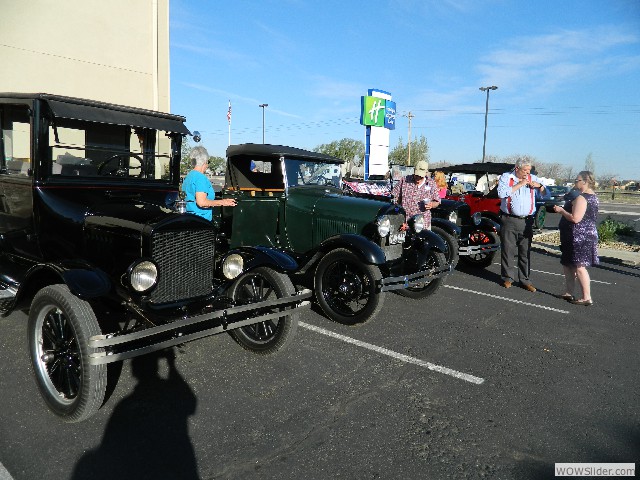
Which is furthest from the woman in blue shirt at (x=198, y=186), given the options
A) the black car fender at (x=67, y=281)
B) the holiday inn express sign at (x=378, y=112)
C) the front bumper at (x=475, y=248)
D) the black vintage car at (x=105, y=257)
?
the holiday inn express sign at (x=378, y=112)

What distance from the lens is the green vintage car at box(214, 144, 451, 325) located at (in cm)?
454

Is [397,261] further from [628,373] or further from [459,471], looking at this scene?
[459,471]

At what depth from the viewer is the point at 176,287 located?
10.3ft

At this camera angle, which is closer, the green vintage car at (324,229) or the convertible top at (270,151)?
the green vintage car at (324,229)

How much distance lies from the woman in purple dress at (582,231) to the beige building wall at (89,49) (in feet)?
41.3

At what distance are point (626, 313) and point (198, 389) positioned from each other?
5118 millimetres

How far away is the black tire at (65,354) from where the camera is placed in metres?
2.56

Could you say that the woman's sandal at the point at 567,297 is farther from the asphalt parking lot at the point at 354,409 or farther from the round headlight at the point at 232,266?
the round headlight at the point at 232,266

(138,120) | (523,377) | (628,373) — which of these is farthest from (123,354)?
(628,373)

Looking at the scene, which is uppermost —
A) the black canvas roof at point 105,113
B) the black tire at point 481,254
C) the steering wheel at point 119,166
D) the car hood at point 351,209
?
Result: the black canvas roof at point 105,113

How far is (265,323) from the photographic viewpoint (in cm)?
386

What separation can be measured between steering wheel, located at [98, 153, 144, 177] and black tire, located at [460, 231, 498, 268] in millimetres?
5681

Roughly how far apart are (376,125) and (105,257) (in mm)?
15197

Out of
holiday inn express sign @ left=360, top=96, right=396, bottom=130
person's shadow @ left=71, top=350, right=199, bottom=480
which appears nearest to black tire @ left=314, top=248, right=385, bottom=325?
person's shadow @ left=71, top=350, right=199, bottom=480
